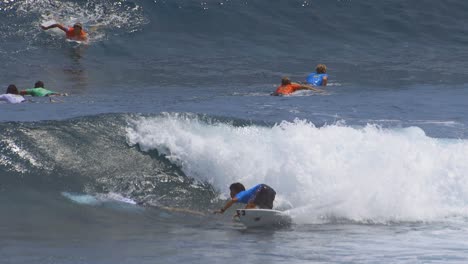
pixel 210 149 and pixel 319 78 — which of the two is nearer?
pixel 210 149

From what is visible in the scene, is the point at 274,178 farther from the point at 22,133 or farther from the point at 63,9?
the point at 63,9

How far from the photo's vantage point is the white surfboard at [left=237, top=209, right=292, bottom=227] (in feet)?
40.7

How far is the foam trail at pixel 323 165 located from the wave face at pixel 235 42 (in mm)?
8261

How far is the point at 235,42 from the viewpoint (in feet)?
94.0

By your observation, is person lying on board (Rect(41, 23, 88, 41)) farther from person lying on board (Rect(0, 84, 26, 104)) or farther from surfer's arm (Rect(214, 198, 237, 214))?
surfer's arm (Rect(214, 198, 237, 214))

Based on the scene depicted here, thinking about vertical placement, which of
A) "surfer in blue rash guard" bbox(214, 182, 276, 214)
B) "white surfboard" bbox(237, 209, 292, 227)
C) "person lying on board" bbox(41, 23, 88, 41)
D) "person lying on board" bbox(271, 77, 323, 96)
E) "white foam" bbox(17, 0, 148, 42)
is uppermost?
"white foam" bbox(17, 0, 148, 42)

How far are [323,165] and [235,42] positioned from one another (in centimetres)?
1430

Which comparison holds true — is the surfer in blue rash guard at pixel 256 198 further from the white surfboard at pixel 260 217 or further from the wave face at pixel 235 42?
the wave face at pixel 235 42

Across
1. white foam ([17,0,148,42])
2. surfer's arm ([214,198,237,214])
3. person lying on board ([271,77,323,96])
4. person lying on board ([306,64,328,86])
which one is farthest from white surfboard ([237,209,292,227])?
white foam ([17,0,148,42])

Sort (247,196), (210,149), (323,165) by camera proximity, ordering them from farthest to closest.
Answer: (210,149), (323,165), (247,196)

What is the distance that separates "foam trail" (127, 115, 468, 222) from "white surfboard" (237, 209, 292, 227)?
71cm

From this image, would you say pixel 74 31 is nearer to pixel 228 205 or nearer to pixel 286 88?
pixel 286 88

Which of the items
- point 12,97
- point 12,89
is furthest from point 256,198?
point 12,89

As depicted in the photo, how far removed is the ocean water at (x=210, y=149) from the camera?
11.5 m
